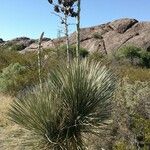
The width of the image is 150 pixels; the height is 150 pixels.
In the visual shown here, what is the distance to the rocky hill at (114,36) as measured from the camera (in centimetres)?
4294

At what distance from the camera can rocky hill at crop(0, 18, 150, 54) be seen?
4294 cm

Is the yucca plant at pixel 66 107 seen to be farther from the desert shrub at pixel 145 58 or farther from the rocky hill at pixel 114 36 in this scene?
the rocky hill at pixel 114 36

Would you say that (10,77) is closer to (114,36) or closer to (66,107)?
(66,107)

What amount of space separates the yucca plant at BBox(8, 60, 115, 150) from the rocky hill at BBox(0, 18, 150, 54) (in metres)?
33.8

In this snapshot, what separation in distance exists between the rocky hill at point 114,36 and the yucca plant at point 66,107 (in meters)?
33.8

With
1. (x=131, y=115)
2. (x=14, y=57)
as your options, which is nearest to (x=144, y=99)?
(x=131, y=115)

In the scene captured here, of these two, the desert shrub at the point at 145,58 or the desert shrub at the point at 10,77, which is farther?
the desert shrub at the point at 145,58

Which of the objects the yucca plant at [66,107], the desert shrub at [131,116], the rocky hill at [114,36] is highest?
the yucca plant at [66,107]

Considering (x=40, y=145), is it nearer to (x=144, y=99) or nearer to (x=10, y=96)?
(x=144, y=99)

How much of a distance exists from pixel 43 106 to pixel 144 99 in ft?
14.0

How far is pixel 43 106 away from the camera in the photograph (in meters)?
7.24

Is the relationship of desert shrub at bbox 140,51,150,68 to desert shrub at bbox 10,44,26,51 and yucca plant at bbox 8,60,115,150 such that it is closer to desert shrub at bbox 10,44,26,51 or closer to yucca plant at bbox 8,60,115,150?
desert shrub at bbox 10,44,26,51

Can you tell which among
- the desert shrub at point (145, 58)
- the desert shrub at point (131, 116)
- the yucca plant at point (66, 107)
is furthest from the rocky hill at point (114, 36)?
the yucca plant at point (66, 107)

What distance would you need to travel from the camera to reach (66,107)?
742 cm
